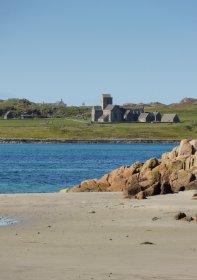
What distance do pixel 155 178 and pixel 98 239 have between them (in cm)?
1639

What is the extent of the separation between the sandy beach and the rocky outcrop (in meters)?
1.47

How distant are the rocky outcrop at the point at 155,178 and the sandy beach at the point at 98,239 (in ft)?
4.83

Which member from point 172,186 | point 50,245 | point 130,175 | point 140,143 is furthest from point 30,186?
point 140,143

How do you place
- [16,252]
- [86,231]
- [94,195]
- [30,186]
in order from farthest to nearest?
[30,186], [94,195], [86,231], [16,252]

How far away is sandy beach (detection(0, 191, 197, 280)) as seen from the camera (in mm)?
17078

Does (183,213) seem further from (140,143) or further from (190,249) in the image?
(140,143)

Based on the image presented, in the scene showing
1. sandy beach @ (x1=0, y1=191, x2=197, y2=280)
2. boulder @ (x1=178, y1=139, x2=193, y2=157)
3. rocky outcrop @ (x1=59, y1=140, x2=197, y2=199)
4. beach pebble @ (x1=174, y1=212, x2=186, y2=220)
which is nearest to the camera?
sandy beach @ (x1=0, y1=191, x2=197, y2=280)

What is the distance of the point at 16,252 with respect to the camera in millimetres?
19844

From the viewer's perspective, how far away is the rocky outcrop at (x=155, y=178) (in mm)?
36656

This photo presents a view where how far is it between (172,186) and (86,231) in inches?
583

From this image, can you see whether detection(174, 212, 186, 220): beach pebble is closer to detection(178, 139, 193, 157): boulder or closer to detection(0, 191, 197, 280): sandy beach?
detection(0, 191, 197, 280): sandy beach

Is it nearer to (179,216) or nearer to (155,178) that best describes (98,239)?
(179,216)

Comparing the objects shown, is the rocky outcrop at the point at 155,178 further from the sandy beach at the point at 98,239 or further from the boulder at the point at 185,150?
the sandy beach at the point at 98,239

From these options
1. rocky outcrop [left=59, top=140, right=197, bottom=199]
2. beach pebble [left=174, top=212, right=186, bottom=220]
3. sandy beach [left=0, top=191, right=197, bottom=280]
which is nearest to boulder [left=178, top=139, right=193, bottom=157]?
rocky outcrop [left=59, top=140, right=197, bottom=199]
